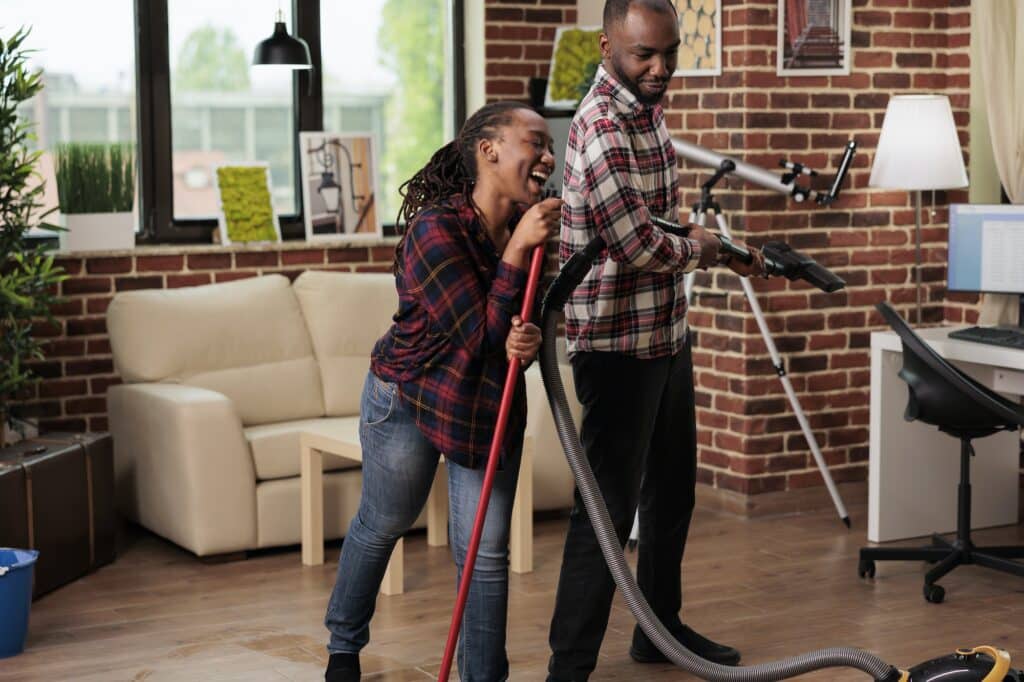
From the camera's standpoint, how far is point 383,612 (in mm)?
4445

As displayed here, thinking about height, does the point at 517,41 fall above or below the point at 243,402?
above

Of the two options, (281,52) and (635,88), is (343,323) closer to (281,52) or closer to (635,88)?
(281,52)

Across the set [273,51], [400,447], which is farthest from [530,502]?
[273,51]

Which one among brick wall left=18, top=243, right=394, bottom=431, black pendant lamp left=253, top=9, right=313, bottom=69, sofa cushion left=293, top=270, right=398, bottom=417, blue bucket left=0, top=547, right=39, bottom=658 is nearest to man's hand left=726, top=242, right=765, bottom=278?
blue bucket left=0, top=547, right=39, bottom=658

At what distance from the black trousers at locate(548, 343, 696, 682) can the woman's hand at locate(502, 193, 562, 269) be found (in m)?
0.53

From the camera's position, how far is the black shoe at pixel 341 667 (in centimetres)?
355

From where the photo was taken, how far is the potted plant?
223 inches

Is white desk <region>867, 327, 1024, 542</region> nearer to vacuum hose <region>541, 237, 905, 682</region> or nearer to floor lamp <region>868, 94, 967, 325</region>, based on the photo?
floor lamp <region>868, 94, 967, 325</region>

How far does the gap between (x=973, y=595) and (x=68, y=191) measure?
11.4 feet

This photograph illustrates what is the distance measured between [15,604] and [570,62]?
3.38 m

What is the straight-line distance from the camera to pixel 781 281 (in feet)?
18.4

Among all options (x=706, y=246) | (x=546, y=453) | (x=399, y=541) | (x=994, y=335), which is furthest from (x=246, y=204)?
(x=706, y=246)

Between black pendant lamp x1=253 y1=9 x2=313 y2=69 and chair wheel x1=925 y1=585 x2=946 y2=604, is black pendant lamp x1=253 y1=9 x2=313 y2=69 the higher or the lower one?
the higher one

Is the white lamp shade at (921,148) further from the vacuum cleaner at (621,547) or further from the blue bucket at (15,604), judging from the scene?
the blue bucket at (15,604)
